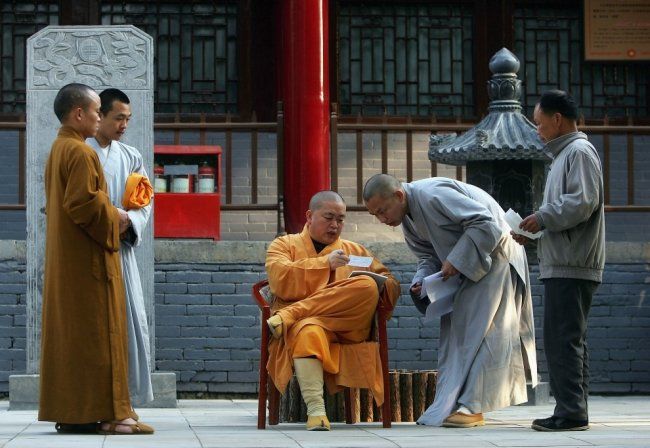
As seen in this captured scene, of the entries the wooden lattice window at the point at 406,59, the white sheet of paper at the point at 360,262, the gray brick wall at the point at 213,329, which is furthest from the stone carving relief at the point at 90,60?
the wooden lattice window at the point at 406,59

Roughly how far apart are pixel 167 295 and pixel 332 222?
315 centimetres

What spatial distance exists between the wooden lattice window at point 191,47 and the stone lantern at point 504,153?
12.3ft

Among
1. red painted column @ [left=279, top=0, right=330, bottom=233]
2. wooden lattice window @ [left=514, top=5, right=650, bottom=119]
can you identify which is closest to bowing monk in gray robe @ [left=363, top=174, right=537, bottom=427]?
red painted column @ [left=279, top=0, right=330, bottom=233]

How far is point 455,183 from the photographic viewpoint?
770cm

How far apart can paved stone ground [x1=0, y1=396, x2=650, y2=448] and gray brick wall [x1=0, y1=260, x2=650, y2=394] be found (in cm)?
169

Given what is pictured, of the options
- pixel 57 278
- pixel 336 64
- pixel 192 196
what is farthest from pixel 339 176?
pixel 57 278

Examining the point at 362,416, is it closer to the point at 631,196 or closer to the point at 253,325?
the point at 253,325

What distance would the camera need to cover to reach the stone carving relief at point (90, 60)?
9.40 meters

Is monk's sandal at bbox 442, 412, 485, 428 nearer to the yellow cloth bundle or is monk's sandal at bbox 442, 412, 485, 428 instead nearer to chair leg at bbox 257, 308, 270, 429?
chair leg at bbox 257, 308, 270, 429

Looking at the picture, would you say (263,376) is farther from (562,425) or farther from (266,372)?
(562,425)

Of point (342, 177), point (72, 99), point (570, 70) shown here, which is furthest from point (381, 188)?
point (570, 70)

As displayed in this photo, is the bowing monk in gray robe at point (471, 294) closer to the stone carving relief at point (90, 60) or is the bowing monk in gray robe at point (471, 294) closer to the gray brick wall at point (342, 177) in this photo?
the stone carving relief at point (90, 60)

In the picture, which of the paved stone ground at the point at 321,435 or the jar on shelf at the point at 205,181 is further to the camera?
the jar on shelf at the point at 205,181

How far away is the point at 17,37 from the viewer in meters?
13.4
